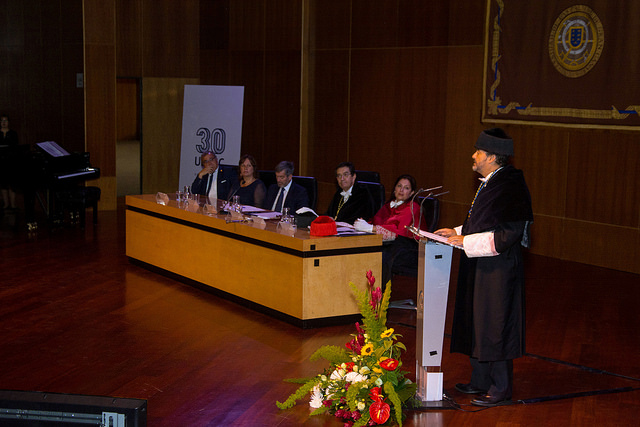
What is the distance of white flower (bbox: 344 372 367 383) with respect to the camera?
4.11 meters

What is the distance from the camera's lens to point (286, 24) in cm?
1199

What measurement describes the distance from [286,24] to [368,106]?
6.53ft

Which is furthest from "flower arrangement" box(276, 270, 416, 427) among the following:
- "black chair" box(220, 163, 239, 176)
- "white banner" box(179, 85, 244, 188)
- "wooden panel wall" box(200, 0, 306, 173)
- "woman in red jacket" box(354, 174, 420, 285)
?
"wooden panel wall" box(200, 0, 306, 173)

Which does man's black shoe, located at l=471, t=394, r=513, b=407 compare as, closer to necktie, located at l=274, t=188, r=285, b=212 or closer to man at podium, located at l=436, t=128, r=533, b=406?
man at podium, located at l=436, t=128, r=533, b=406

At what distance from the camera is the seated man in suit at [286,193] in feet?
24.2

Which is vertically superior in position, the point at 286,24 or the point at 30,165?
the point at 286,24

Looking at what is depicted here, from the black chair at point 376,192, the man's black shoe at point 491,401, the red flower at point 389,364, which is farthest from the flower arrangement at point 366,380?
the black chair at point 376,192

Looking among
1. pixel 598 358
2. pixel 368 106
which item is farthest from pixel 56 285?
pixel 368 106

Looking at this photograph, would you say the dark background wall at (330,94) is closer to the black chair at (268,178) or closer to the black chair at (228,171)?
the black chair at (268,178)

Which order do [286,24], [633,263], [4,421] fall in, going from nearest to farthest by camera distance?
[4,421]
[633,263]
[286,24]

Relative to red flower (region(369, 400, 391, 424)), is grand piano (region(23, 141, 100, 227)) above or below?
above

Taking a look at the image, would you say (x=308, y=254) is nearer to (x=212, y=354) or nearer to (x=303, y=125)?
(x=212, y=354)

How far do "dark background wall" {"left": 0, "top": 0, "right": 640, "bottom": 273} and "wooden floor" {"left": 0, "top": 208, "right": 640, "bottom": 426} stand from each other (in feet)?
4.01

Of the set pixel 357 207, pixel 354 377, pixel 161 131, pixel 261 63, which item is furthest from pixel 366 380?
pixel 161 131
